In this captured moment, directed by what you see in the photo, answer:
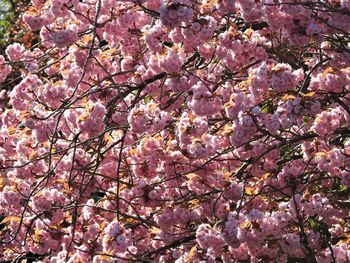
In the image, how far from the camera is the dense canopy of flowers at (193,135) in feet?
14.8

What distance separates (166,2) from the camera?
14.0 feet

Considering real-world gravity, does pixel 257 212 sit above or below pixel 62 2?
below

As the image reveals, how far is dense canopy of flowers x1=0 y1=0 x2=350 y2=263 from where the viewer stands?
4.50 m

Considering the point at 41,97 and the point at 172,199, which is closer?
the point at 172,199

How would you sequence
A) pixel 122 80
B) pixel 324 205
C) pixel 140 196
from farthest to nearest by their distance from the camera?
A: pixel 122 80 < pixel 140 196 < pixel 324 205

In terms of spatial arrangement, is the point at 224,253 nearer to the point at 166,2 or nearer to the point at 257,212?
the point at 257,212

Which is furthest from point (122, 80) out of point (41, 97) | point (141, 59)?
point (41, 97)

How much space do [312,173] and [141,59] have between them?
54.7 inches

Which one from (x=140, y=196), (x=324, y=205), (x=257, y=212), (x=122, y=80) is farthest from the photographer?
(x=122, y=80)

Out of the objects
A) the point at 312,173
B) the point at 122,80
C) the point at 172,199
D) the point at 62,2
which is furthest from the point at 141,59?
the point at 312,173

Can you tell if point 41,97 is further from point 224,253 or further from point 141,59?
point 224,253

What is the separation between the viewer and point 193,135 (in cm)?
481

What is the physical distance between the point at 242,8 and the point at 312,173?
4.75 ft

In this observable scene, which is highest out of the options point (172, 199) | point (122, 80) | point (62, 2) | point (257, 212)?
point (62, 2)
